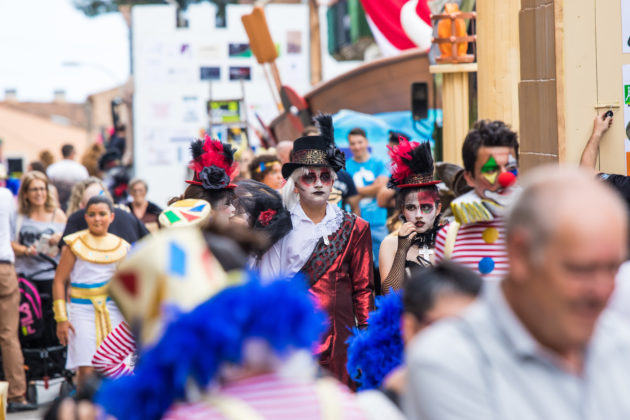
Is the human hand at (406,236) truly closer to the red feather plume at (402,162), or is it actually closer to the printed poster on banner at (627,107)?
the red feather plume at (402,162)

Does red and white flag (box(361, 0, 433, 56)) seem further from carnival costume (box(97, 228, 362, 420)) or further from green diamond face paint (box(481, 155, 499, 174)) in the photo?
carnival costume (box(97, 228, 362, 420))

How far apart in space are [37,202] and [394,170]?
4909mm

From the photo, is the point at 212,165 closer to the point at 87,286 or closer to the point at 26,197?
the point at 87,286

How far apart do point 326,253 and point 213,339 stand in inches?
157

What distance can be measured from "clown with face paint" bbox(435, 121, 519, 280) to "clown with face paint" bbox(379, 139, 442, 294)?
1.35 metres

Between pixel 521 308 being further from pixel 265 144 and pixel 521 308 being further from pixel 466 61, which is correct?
pixel 265 144

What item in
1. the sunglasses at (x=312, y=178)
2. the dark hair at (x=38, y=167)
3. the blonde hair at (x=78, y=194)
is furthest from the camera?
the dark hair at (x=38, y=167)

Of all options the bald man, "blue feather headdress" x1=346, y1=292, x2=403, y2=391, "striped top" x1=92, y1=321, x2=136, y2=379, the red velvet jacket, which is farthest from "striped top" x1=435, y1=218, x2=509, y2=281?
the bald man

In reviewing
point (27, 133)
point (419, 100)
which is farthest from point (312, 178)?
point (27, 133)

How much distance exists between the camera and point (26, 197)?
10117 mm

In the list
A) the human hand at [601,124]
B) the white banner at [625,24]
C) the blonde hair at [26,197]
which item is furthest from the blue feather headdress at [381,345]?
the blonde hair at [26,197]

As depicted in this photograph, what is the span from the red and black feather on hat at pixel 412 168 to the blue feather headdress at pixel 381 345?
224cm

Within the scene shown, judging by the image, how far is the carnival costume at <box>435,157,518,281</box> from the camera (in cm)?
434

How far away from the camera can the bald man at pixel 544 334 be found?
1.93 meters
